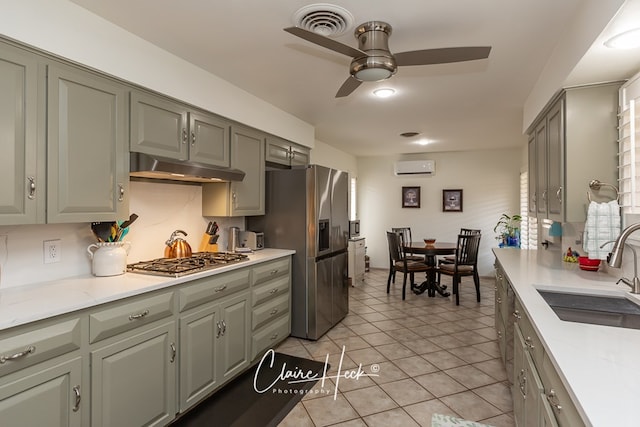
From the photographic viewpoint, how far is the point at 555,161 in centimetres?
240

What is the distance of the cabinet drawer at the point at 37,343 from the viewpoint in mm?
1333

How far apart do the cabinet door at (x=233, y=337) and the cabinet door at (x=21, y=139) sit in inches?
50.3

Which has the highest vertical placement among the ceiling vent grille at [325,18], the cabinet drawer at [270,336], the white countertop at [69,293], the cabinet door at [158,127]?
the ceiling vent grille at [325,18]

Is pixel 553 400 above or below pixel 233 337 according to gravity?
above

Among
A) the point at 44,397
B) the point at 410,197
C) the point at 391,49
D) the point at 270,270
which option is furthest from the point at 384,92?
the point at 410,197

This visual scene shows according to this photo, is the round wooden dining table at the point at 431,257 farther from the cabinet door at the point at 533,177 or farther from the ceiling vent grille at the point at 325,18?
the ceiling vent grille at the point at 325,18

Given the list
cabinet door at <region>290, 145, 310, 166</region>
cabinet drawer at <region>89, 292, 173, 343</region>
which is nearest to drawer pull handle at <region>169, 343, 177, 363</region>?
cabinet drawer at <region>89, 292, 173, 343</region>

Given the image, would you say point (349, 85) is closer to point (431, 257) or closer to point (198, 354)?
point (198, 354)

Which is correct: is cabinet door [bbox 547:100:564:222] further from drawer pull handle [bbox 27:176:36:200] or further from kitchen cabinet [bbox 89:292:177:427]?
drawer pull handle [bbox 27:176:36:200]

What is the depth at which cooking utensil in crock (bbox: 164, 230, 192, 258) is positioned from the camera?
2746mm

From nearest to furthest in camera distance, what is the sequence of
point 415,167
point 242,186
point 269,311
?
1. point 269,311
2. point 242,186
3. point 415,167

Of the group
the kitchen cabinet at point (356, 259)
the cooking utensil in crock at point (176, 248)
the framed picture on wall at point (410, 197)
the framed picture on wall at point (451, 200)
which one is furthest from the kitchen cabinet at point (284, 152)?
the framed picture on wall at point (451, 200)

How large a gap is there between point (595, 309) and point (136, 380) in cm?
233

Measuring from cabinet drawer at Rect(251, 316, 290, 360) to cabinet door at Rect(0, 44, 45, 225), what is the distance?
5.77 ft
